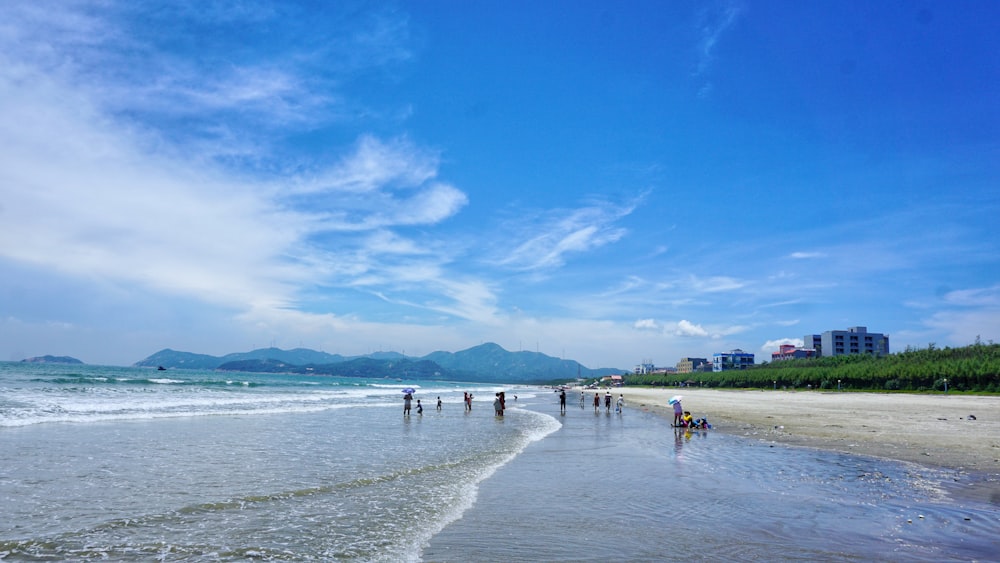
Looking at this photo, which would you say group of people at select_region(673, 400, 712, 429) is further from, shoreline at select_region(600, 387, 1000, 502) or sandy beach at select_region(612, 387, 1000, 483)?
sandy beach at select_region(612, 387, 1000, 483)

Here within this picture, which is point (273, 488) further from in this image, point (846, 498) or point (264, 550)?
point (846, 498)

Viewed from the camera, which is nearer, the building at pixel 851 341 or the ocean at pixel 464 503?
the ocean at pixel 464 503

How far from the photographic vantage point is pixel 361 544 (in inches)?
306

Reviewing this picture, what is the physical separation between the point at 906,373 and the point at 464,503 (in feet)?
213

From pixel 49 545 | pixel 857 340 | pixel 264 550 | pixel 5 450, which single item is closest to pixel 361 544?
pixel 264 550

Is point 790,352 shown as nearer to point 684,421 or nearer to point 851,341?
point 851,341

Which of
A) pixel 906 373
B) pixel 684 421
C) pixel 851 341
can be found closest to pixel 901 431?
pixel 684 421

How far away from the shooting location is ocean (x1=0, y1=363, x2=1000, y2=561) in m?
7.49

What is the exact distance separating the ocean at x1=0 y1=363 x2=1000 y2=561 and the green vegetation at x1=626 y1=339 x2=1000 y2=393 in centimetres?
4601

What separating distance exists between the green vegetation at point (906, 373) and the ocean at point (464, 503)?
46013 millimetres

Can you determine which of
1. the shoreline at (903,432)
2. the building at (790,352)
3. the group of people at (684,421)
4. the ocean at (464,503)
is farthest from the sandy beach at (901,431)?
the building at (790,352)

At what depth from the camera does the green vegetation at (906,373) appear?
5059 centimetres

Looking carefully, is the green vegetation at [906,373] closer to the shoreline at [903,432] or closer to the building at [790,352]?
the shoreline at [903,432]

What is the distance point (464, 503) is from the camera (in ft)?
33.8
